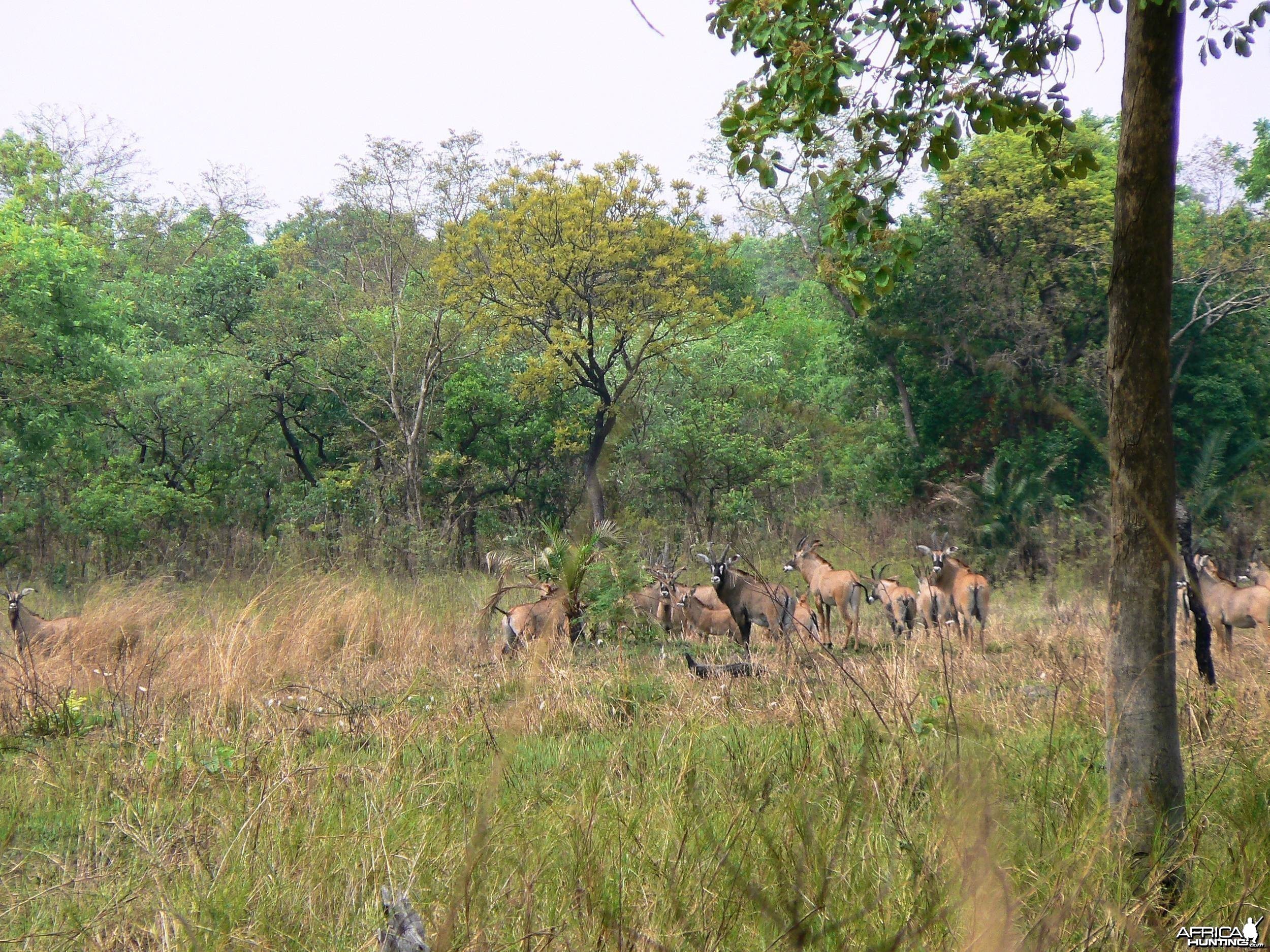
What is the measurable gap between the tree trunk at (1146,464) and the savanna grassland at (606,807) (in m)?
0.20

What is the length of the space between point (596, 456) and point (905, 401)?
23.8 feet

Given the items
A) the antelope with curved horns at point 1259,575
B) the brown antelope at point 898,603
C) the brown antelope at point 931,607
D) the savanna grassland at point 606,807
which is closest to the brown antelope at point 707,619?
the brown antelope at point 898,603

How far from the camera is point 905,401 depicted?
2314cm

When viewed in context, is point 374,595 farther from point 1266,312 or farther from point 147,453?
point 1266,312

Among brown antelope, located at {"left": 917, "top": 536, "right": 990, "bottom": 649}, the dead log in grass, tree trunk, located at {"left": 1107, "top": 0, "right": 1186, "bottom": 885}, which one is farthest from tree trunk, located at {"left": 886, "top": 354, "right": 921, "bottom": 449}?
tree trunk, located at {"left": 1107, "top": 0, "right": 1186, "bottom": 885}

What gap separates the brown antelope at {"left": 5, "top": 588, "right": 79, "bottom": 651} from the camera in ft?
33.9

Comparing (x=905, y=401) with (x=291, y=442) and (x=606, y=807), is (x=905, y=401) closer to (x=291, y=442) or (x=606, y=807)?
(x=291, y=442)

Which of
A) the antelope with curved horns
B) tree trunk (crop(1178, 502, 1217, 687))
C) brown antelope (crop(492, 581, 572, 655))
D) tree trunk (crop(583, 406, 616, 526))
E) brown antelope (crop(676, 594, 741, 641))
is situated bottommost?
brown antelope (crop(676, 594, 741, 641))

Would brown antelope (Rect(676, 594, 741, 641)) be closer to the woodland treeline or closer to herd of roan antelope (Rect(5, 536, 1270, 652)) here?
herd of roan antelope (Rect(5, 536, 1270, 652))

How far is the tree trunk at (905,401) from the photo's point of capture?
2302 centimetres

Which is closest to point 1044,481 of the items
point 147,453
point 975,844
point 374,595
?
point 374,595

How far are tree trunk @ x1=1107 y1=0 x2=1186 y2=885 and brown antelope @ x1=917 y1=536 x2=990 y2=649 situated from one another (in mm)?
7348

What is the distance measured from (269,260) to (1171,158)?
2514cm

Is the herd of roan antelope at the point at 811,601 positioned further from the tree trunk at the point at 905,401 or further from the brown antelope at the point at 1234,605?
the tree trunk at the point at 905,401
